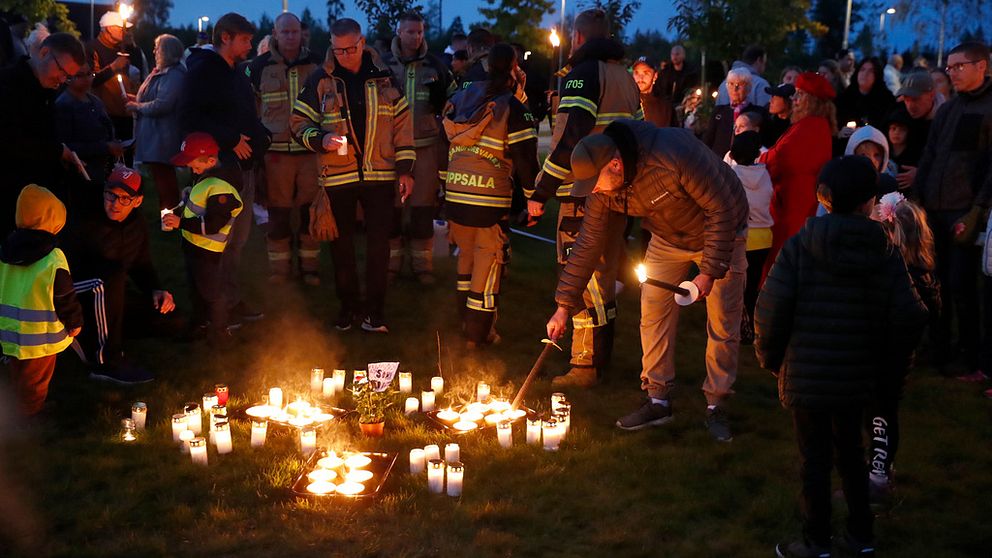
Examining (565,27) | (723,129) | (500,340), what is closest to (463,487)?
(500,340)

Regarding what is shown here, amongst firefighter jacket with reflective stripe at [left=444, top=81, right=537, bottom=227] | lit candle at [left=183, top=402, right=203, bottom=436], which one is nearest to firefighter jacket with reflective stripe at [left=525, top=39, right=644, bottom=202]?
firefighter jacket with reflective stripe at [left=444, top=81, right=537, bottom=227]

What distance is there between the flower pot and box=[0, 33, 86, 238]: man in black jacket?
10.6 feet

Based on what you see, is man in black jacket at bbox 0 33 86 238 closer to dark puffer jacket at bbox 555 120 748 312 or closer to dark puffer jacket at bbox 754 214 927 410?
dark puffer jacket at bbox 555 120 748 312

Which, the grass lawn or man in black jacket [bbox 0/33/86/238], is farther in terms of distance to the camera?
man in black jacket [bbox 0/33/86/238]

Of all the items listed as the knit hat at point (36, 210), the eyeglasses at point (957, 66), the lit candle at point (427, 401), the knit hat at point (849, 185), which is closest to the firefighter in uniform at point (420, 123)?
the lit candle at point (427, 401)

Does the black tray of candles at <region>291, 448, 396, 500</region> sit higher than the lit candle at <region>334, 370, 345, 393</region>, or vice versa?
the lit candle at <region>334, 370, 345, 393</region>

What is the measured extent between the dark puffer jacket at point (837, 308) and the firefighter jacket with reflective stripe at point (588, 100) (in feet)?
9.12

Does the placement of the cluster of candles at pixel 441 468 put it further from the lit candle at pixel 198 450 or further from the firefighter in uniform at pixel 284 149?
the firefighter in uniform at pixel 284 149

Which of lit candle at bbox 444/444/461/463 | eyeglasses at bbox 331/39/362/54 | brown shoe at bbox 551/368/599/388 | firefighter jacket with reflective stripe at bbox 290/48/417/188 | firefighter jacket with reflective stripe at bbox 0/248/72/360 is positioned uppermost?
eyeglasses at bbox 331/39/362/54

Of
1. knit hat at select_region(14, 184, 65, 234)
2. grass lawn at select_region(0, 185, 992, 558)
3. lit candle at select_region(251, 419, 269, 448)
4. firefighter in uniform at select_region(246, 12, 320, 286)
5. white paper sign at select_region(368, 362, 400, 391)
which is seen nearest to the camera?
grass lawn at select_region(0, 185, 992, 558)

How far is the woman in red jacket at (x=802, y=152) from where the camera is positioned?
8039 millimetres

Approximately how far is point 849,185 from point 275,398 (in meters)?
3.99

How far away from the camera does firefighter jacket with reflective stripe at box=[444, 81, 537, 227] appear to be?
24.5 feet

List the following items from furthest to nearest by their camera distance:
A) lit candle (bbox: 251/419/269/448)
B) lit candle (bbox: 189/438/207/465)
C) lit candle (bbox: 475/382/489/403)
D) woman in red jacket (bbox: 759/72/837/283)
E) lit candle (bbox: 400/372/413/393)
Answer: woman in red jacket (bbox: 759/72/837/283) → lit candle (bbox: 400/372/413/393) → lit candle (bbox: 475/382/489/403) → lit candle (bbox: 251/419/269/448) → lit candle (bbox: 189/438/207/465)
